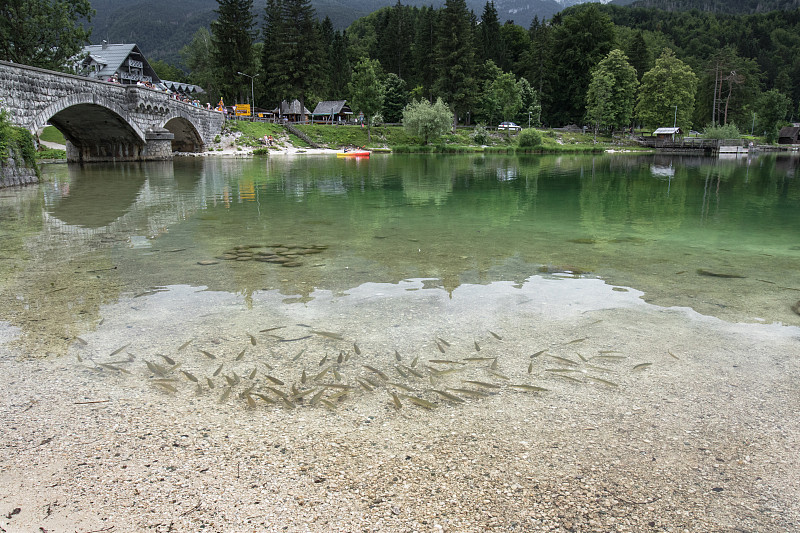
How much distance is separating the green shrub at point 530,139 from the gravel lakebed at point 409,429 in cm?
7790

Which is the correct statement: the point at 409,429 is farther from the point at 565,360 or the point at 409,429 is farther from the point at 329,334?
the point at 329,334

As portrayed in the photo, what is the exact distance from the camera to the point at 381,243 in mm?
11688

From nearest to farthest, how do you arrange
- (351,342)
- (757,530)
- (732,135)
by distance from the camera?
(757,530) < (351,342) < (732,135)

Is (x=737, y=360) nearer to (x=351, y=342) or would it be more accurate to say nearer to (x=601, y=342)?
(x=601, y=342)

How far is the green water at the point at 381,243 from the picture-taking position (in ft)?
26.0

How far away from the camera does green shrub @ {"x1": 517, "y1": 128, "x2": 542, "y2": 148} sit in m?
80.0

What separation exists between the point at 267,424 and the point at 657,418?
124 inches

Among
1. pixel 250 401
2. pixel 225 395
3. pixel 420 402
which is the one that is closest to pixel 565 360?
pixel 420 402

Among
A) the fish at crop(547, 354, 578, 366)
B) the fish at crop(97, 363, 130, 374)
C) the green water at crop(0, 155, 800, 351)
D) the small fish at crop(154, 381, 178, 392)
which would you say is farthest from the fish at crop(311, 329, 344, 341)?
the fish at crop(547, 354, 578, 366)

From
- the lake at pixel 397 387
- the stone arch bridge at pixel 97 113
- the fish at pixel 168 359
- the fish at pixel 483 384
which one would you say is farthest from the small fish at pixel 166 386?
the stone arch bridge at pixel 97 113

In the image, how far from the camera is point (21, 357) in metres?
5.39

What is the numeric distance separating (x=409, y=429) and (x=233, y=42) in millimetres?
83604

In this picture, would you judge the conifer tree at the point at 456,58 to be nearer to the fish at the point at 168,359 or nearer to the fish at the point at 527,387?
the fish at the point at 168,359

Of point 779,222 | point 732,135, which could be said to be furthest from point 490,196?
point 732,135
